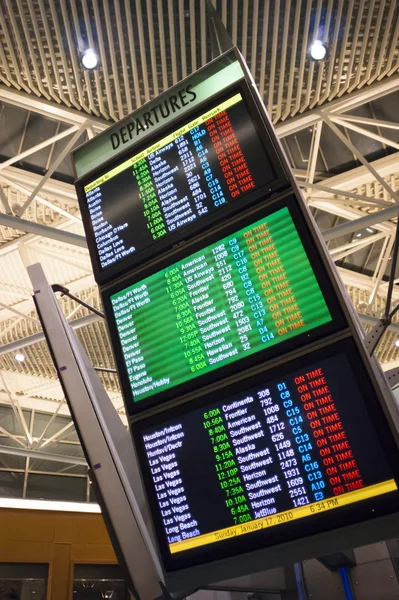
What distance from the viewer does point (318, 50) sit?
7746mm

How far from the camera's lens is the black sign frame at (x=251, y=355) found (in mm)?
3230

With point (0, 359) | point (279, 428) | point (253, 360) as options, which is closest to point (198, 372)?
point (253, 360)

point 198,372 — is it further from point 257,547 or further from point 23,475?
point 23,475

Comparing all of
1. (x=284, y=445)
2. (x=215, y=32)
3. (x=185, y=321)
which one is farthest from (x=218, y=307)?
(x=215, y=32)

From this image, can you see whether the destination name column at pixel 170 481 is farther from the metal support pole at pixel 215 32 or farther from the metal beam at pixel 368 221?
the metal beam at pixel 368 221

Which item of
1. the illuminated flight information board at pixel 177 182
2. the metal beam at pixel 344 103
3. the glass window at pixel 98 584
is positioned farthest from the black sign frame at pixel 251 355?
the metal beam at pixel 344 103

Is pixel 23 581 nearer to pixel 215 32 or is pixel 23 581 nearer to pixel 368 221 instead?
pixel 215 32

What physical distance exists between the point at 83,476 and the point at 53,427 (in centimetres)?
219

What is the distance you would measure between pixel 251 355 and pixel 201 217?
39.9 inches

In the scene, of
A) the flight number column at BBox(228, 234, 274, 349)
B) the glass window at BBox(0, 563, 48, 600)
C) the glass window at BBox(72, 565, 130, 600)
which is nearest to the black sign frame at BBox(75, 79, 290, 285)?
the flight number column at BBox(228, 234, 274, 349)

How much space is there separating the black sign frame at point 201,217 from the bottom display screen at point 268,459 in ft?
3.53

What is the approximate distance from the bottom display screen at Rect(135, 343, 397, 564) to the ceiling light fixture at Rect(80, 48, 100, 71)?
557 centimetres

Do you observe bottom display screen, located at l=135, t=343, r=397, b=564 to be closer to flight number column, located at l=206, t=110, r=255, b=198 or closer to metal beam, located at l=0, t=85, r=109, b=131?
flight number column, located at l=206, t=110, r=255, b=198

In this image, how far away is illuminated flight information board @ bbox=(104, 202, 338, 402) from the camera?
3.36 meters
